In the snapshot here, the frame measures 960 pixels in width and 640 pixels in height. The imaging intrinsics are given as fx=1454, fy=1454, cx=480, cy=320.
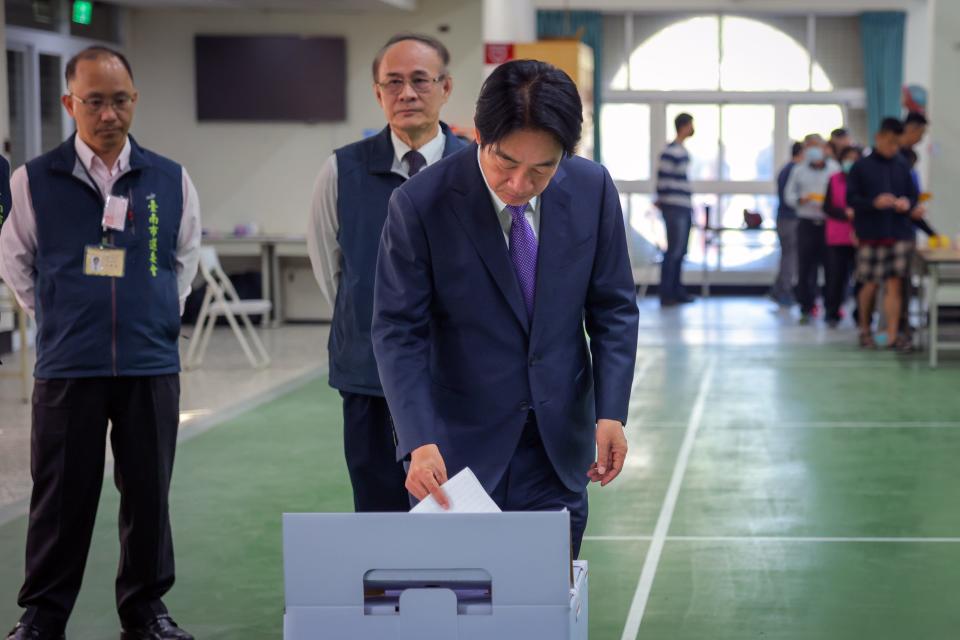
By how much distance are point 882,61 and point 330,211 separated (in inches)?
562

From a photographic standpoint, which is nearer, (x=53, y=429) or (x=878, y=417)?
(x=53, y=429)

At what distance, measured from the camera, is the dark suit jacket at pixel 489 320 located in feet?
8.39

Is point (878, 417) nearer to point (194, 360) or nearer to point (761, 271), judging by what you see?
point (194, 360)

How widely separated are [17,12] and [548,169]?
10.5m

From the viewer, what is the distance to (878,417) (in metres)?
8.06

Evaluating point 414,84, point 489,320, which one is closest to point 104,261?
point 414,84

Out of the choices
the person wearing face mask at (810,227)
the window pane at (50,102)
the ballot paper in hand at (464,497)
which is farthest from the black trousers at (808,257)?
the ballot paper in hand at (464,497)

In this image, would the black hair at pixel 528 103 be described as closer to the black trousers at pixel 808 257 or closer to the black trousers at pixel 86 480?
the black trousers at pixel 86 480

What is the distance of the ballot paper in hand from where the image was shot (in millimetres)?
2188

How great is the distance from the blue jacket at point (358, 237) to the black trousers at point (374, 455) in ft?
0.20

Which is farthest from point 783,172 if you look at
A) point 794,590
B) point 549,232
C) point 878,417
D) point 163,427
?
point 549,232

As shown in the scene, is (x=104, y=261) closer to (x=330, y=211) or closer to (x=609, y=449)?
(x=330, y=211)

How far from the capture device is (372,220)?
3.63m

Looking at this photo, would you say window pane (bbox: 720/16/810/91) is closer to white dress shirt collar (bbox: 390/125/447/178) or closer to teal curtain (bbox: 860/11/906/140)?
teal curtain (bbox: 860/11/906/140)
